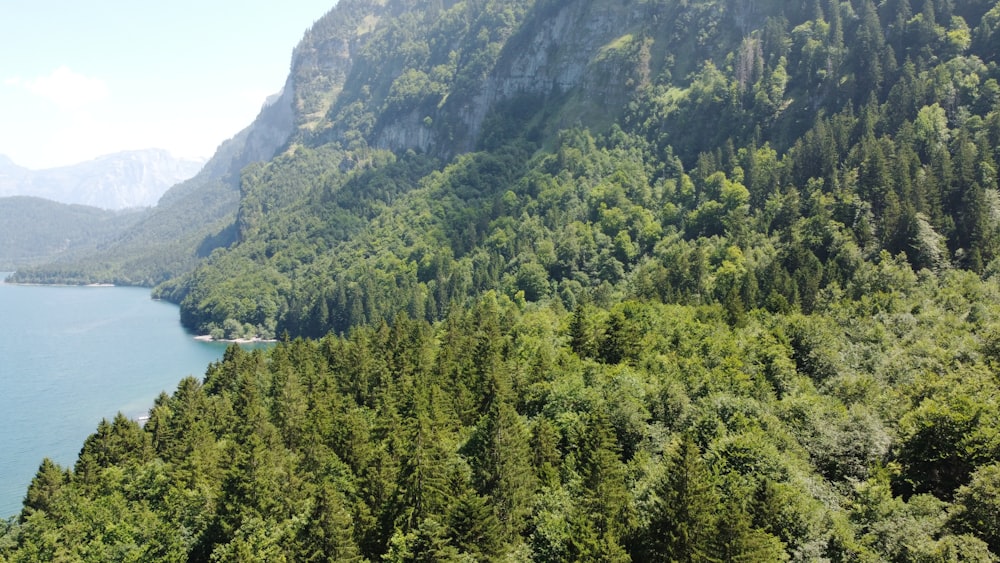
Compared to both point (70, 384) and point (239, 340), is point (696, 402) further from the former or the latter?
point (239, 340)

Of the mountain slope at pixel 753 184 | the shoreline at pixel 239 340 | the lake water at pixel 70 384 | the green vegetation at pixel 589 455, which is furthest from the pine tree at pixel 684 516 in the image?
the shoreline at pixel 239 340

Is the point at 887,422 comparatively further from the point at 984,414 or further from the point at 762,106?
the point at 762,106

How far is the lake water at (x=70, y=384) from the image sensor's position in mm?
98312

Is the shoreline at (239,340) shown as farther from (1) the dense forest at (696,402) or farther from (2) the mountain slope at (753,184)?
(1) the dense forest at (696,402)

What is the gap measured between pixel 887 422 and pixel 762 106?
12265cm

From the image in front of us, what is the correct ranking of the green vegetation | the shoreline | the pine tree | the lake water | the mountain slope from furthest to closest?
the shoreline < the lake water < the mountain slope < the green vegetation < the pine tree

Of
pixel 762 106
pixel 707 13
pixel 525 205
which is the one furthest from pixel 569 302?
pixel 707 13

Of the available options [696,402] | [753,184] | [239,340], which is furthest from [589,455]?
[239,340]

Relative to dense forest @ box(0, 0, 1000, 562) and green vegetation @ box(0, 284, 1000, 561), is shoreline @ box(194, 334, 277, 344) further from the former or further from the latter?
green vegetation @ box(0, 284, 1000, 561)

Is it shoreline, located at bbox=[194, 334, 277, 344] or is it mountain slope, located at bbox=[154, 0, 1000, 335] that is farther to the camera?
shoreline, located at bbox=[194, 334, 277, 344]

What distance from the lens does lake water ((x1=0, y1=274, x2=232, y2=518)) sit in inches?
3871

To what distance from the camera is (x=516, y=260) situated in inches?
6506

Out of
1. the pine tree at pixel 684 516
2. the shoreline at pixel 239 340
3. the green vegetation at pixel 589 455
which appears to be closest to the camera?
the pine tree at pixel 684 516

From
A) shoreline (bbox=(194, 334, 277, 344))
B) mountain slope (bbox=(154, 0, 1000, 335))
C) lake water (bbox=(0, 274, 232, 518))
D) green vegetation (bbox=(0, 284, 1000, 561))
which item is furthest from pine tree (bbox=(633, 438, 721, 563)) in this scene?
shoreline (bbox=(194, 334, 277, 344))
